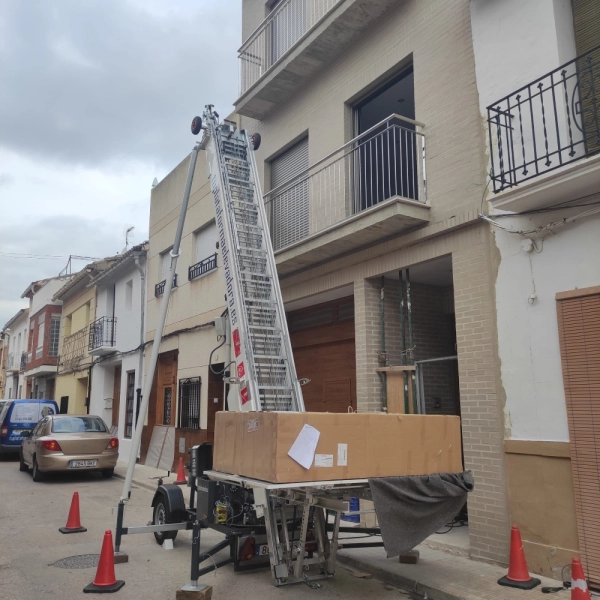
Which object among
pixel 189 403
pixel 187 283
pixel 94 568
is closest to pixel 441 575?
pixel 94 568

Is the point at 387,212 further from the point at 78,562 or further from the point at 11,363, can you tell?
the point at 11,363

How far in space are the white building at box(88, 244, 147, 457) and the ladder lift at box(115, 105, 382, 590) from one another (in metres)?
10.1

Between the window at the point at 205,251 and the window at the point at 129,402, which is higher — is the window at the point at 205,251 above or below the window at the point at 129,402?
above

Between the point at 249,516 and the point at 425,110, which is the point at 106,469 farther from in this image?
the point at 425,110

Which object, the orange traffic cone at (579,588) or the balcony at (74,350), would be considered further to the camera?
the balcony at (74,350)

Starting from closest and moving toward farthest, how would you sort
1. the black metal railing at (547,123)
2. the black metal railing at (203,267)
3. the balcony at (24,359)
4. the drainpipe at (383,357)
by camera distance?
the black metal railing at (547,123) < the drainpipe at (383,357) < the black metal railing at (203,267) < the balcony at (24,359)

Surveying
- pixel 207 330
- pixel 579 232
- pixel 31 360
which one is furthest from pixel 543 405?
pixel 31 360

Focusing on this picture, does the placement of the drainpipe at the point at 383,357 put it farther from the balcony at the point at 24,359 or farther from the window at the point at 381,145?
the balcony at the point at 24,359

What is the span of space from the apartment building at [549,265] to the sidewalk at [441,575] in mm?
554

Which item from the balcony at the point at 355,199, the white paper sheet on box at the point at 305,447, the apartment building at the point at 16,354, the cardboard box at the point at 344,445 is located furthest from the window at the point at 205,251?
the apartment building at the point at 16,354

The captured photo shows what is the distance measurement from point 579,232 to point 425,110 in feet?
10.2

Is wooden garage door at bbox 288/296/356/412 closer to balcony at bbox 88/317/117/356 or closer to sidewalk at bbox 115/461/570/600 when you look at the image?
sidewalk at bbox 115/461/570/600

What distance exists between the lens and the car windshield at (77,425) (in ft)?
44.1

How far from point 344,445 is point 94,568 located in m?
3.49
